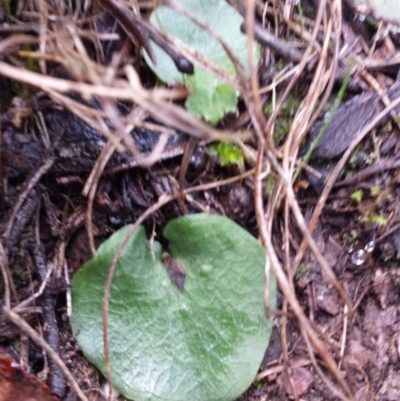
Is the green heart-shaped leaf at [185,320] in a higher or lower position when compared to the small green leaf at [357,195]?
lower

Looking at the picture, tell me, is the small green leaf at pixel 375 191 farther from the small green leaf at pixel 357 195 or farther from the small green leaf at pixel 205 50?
the small green leaf at pixel 205 50

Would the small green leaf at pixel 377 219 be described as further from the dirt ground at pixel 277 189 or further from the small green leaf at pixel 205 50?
the small green leaf at pixel 205 50

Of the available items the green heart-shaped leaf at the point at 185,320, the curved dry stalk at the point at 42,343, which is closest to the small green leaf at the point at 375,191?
the green heart-shaped leaf at the point at 185,320

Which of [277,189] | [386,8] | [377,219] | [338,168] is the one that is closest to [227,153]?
[277,189]

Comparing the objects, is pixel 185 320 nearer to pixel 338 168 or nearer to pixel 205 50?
pixel 338 168

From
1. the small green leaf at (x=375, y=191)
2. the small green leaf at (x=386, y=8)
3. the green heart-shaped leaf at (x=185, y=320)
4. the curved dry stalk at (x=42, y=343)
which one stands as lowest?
the curved dry stalk at (x=42, y=343)

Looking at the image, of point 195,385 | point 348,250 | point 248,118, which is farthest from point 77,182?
Result: point 348,250

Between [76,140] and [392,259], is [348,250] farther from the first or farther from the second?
[76,140]

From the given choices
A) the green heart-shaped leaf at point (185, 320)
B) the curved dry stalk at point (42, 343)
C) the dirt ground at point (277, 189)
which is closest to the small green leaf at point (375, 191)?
the dirt ground at point (277, 189)
